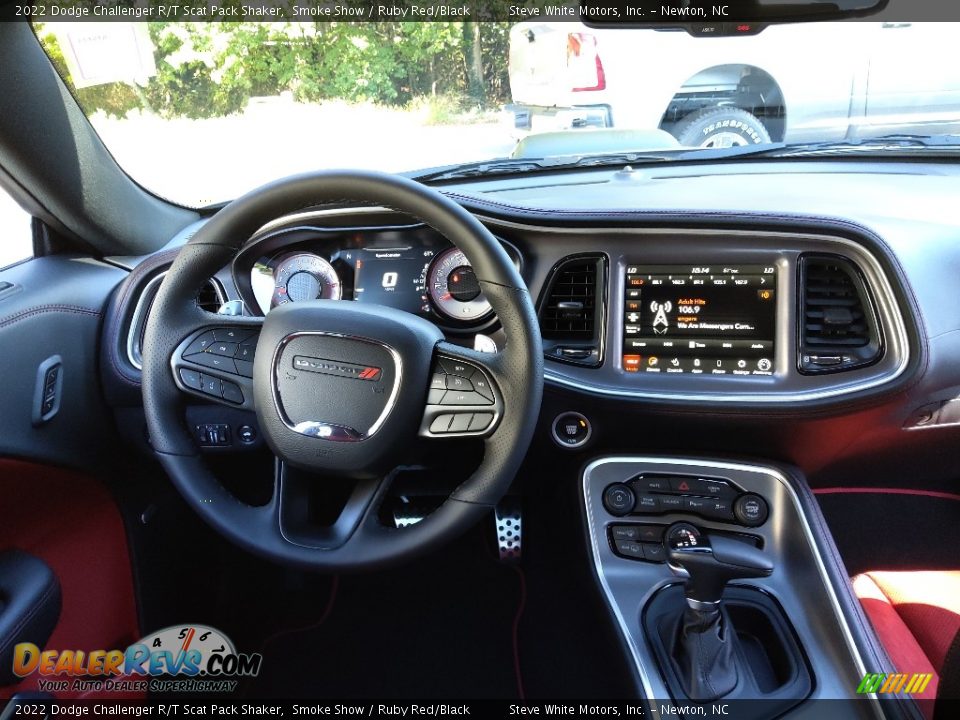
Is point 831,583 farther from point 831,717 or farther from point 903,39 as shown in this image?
point 903,39

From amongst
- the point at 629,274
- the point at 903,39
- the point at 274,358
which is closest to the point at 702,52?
the point at 903,39

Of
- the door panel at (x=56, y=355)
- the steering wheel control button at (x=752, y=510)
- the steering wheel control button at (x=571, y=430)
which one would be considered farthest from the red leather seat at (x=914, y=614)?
the door panel at (x=56, y=355)

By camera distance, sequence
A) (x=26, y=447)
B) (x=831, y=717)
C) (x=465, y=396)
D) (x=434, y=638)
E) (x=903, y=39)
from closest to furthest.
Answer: (x=465, y=396) → (x=831, y=717) → (x=26, y=447) → (x=434, y=638) → (x=903, y=39)

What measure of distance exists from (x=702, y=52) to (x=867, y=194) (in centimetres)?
113

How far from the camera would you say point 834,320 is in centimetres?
186

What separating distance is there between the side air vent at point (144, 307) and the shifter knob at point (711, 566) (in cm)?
135

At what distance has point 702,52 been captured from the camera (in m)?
2.88

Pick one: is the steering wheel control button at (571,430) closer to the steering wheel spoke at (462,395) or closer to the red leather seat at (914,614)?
the steering wheel spoke at (462,395)

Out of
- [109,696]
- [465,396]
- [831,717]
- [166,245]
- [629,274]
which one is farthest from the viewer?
[166,245]

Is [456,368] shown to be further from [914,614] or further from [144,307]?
[914,614]

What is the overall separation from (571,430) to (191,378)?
1.00 metres

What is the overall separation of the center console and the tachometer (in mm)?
893

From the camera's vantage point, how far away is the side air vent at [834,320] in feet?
6.08
